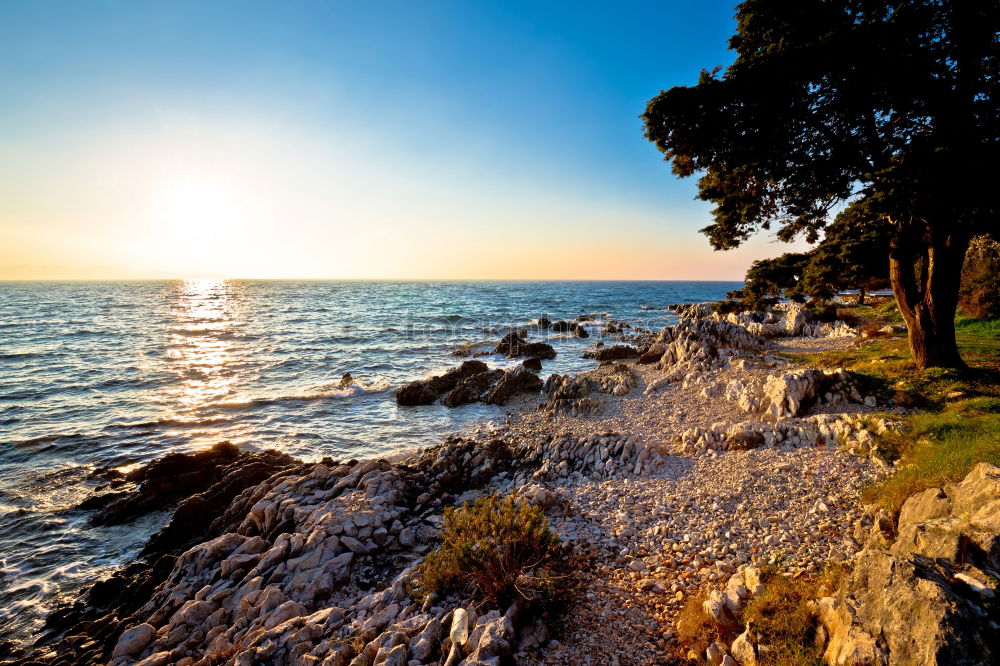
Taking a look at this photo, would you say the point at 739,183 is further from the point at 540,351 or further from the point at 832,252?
the point at 540,351

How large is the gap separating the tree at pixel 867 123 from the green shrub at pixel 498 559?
1101 cm

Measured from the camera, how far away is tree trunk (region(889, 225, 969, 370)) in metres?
12.6

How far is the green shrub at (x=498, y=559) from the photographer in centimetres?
639

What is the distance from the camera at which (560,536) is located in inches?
335

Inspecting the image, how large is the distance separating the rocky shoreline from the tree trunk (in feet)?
9.92

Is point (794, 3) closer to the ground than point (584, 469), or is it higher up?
higher up

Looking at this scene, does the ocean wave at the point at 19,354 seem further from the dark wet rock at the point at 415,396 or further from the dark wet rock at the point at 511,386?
the dark wet rock at the point at 511,386

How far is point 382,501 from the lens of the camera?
10.1 metres

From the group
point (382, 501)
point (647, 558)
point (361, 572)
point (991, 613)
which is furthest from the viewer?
point (382, 501)

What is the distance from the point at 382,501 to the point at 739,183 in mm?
13602

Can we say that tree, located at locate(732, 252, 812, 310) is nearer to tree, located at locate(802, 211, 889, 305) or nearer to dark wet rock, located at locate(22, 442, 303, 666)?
tree, located at locate(802, 211, 889, 305)

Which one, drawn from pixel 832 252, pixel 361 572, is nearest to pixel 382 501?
pixel 361 572

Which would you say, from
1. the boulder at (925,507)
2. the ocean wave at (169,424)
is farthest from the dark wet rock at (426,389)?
the boulder at (925,507)

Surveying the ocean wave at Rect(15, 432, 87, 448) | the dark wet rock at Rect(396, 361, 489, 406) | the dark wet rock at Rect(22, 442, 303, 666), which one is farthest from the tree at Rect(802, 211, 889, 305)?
the ocean wave at Rect(15, 432, 87, 448)
